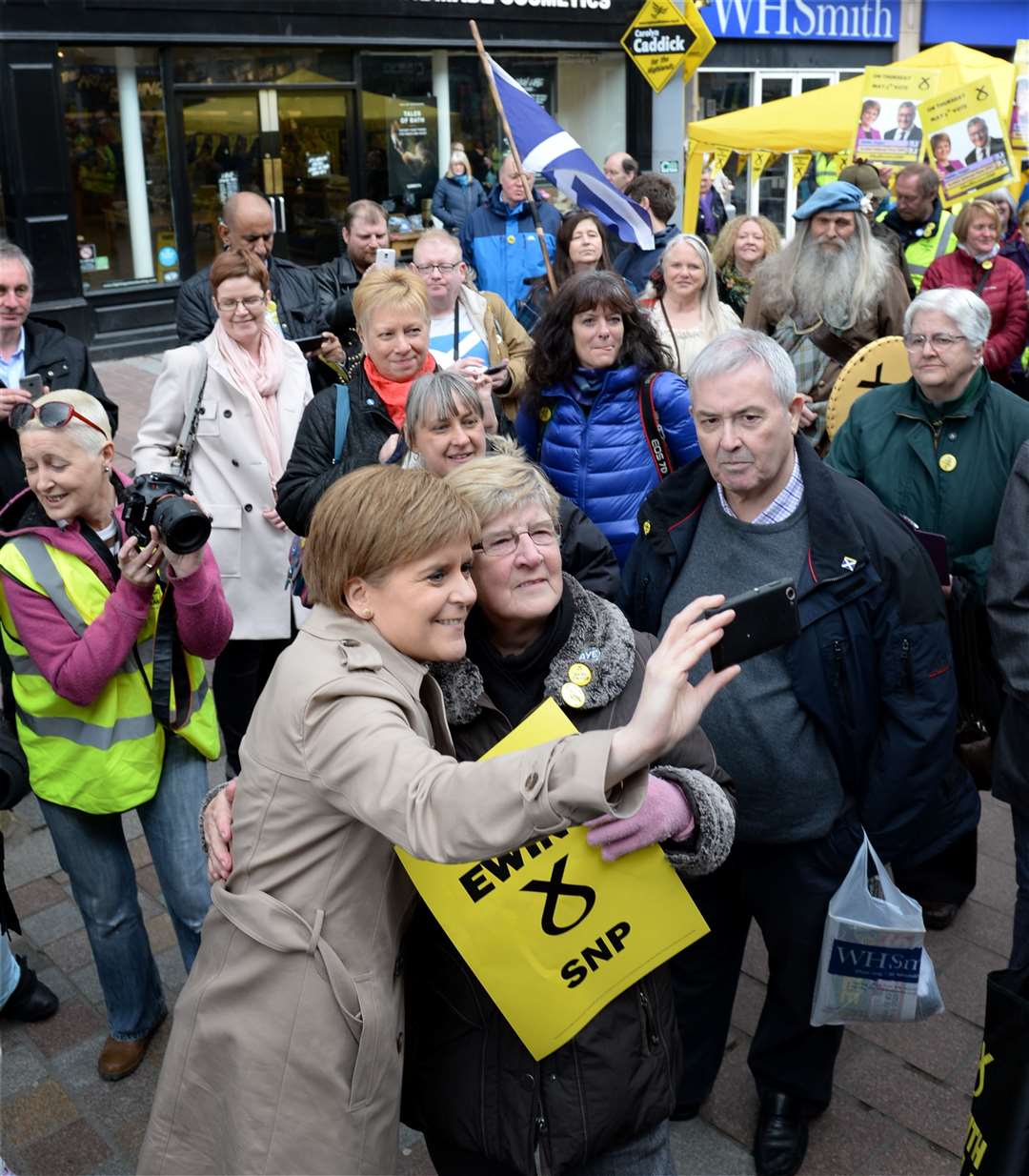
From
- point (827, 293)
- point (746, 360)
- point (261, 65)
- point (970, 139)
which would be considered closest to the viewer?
point (746, 360)

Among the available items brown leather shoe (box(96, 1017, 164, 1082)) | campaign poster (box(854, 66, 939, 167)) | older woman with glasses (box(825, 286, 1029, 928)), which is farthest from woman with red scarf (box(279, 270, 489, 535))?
campaign poster (box(854, 66, 939, 167))

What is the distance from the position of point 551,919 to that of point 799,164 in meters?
12.9

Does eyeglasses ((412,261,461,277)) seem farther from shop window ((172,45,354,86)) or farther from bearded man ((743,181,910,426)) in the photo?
shop window ((172,45,354,86))

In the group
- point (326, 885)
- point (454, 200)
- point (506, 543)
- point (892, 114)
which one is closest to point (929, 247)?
point (892, 114)

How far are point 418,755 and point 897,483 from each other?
257 centimetres

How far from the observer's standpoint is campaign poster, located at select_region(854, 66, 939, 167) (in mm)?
11266

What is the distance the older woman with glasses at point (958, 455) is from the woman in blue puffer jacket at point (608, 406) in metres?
0.70

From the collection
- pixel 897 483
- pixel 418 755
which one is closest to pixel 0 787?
pixel 418 755

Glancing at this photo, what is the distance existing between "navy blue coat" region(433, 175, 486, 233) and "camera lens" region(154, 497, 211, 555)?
9.98m

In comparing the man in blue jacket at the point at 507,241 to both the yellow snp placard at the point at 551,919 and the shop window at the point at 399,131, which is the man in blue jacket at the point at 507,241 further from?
the shop window at the point at 399,131

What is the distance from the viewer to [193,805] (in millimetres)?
3549

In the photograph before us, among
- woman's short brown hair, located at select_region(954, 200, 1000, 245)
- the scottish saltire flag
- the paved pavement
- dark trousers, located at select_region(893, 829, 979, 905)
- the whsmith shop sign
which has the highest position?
the whsmith shop sign

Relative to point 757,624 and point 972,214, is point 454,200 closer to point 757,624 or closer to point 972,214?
point 972,214

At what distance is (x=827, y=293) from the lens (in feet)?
18.4
